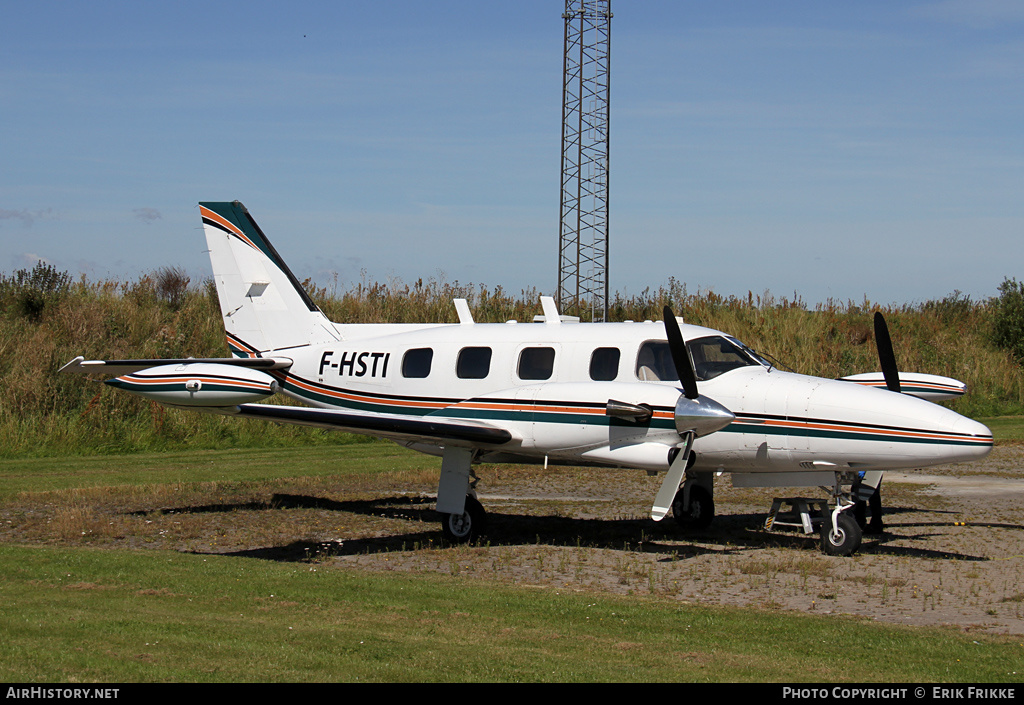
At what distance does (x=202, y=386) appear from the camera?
12.5 metres

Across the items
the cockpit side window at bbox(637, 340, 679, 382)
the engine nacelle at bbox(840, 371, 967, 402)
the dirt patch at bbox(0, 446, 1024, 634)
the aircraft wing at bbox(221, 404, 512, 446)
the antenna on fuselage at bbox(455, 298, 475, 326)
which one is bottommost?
the dirt patch at bbox(0, 446, 1024, 634)

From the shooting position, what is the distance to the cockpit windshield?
12391 millimetres

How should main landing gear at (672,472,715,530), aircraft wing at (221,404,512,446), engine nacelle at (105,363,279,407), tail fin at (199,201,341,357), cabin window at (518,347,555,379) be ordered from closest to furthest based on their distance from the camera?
aircraft wing at (221,404,512,446)
engine nacelle at (105,363,279,407)
cabin window at (518,347,555,379)
main landing gear at (672,472,715,530)
tail fin at (199,201,341,357)

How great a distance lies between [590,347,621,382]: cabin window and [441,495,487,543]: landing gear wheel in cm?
234

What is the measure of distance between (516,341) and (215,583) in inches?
218

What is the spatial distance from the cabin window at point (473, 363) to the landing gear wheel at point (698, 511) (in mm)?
3266

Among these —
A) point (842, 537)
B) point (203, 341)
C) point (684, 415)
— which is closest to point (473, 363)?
point (684, 415)

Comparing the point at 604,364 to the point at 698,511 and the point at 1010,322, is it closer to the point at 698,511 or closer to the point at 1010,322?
the point at 698,511

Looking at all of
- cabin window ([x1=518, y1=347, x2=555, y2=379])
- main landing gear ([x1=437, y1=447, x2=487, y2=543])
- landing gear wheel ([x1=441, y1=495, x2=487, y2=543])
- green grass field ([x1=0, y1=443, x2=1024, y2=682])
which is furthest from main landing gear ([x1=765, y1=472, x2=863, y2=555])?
main landing gear ([x1=437, y1=447, x2=487, y2=543])

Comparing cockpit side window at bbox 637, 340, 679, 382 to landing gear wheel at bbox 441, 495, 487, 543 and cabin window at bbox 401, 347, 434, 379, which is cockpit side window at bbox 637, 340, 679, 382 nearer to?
landing gear wheel at bbox 441, 495, 487, 543

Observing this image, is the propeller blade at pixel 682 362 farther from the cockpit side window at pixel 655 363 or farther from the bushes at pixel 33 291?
the bushes at pixel 33 291

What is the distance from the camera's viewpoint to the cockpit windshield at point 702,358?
12391 mm

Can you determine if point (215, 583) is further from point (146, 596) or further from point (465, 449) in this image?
point (465, 449)

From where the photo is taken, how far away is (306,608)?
8.63m
